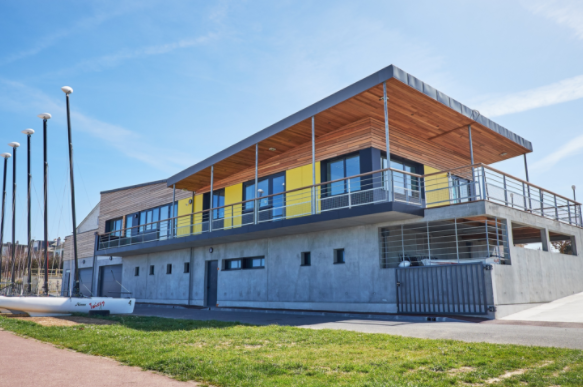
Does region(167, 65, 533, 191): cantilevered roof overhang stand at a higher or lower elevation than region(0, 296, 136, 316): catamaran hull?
higher

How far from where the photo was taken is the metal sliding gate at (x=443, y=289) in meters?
11.9

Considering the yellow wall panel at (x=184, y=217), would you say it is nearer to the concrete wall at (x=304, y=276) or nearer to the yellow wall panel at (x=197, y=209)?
the yellow wall panel at (x=197, y=209)

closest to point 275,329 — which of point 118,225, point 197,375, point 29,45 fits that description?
point 197,375

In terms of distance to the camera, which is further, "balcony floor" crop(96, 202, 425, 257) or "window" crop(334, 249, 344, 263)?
"window" crop(334, 249, 344, 263)

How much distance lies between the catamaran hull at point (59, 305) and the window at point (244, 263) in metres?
5.39

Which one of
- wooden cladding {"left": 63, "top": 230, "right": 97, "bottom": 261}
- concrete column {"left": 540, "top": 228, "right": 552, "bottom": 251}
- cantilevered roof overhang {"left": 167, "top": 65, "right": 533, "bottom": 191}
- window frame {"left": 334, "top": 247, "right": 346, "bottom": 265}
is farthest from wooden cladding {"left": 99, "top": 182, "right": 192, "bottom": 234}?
concrete column {"left": 540, "top": 228, "right": 552, "bottom": 251}

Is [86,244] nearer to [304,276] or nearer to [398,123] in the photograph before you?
[304,276]

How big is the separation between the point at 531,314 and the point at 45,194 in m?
20.8

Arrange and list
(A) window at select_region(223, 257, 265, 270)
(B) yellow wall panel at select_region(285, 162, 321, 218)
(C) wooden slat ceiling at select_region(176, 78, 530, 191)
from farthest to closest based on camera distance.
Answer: (A) window at select_region(223, 257, 265, 270), (B) yellow wall panel at select_region(285, 162, 321, 218), (C) wooden slat ceiling at select_region(176, 78, 530, 191)

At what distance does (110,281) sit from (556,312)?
1054 inches

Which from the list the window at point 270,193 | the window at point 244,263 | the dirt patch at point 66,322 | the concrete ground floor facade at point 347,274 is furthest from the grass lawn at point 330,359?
the window at point 270,193

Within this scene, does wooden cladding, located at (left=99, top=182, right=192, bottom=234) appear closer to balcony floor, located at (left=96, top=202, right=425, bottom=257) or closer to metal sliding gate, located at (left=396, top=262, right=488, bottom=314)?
balcony floor, located at (left=96, top=202, right=425, bottom=257)

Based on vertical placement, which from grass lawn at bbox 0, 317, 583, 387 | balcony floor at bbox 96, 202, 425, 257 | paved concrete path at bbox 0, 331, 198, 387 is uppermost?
balcony floor at bbox 96, 202, 425, 257

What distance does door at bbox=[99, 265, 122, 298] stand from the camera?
29.4m
